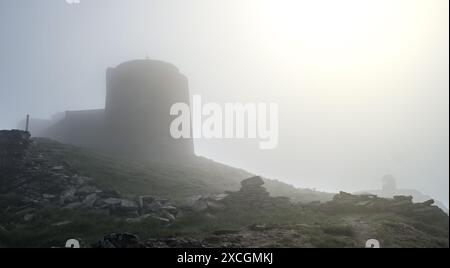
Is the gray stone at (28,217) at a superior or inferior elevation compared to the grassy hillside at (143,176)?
inferior

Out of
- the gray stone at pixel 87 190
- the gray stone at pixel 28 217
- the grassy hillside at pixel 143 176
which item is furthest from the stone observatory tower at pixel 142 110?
the gray stone at pixel 28 217

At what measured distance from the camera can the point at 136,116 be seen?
143 ft

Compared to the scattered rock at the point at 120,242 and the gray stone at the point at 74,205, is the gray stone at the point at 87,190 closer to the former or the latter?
the gray stone at the point at 74,205

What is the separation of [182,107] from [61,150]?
669 inches

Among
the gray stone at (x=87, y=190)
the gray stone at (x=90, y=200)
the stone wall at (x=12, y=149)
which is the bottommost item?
the gray stone at (x=90, y=200)

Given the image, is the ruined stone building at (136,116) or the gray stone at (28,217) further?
the ruined stone building at (136,116)

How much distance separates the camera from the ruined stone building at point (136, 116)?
42.9 metres

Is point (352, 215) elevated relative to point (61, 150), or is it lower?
lower

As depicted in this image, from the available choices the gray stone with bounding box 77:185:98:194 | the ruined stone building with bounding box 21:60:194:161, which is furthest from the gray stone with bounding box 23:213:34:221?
the ruined stone building with bounding box 21:60:194:161

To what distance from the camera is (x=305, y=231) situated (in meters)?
14.1

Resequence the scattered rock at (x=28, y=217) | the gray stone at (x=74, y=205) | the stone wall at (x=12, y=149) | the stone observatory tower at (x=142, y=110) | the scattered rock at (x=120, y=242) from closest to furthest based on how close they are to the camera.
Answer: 1. the scattered rock at (x=120, y=242)
2. the scattered rock at (x=28, y=217)
3. the gray stone at (x=74, y=205)
4. the stone wall at (x=12, y=149)
5. the stone observatory tower at (x=142, y=110)

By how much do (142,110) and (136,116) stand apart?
92 cm
